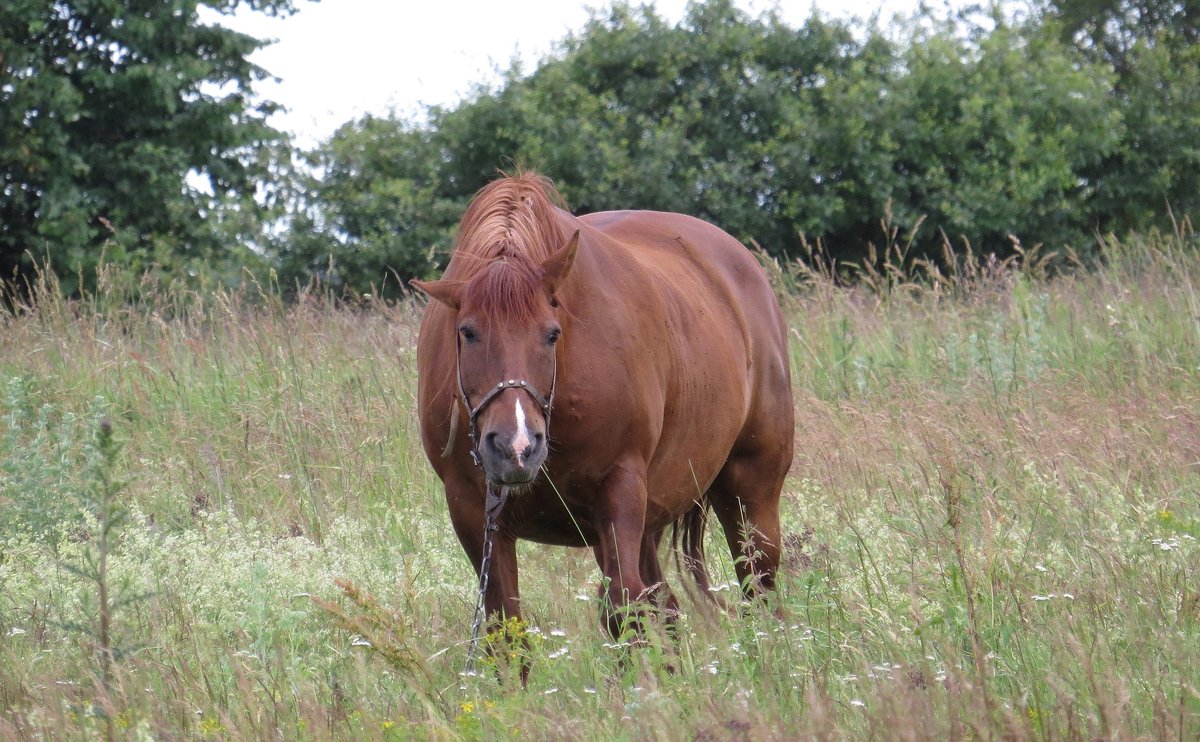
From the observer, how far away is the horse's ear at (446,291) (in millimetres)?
3797

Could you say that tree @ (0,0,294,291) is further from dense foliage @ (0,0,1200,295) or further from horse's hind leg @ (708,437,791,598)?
horse's hind leg @ (708,437,791,598)

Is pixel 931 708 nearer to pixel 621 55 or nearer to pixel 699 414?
pixel 699 414

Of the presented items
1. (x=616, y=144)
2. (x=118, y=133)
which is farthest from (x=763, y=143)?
(x=118, y=133)

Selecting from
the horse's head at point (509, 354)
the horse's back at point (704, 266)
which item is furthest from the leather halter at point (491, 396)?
the horse's back at point (704, 266)

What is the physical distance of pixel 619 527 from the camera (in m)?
4.13

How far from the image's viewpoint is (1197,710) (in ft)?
10.3

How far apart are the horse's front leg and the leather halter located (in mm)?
336

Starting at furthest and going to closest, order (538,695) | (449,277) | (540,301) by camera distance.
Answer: (449,277) < (540,301) < (538,695)

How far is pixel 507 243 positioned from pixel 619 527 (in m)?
1.01

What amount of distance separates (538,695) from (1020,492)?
3.05 metres

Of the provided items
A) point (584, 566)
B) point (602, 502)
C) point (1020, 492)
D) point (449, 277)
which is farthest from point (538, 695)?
point (1020, 492)

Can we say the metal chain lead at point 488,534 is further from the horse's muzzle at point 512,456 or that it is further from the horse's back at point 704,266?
the horse's back at point 704,266

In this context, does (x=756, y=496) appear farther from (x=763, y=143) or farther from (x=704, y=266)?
(x=763, y=143)

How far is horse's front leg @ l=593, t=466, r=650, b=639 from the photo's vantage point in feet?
13.4
